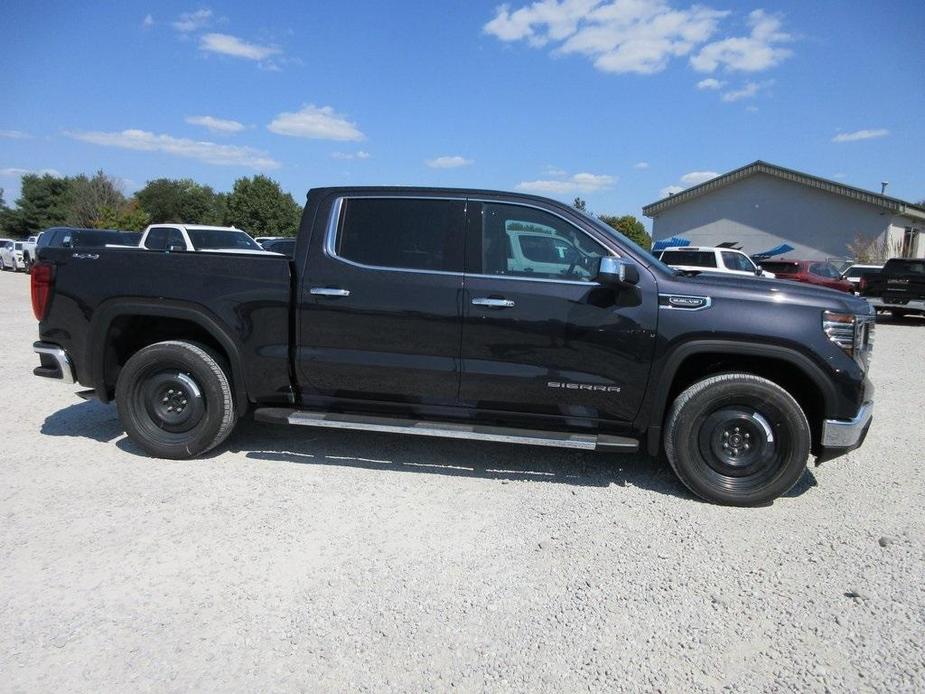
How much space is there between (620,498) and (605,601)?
129cm

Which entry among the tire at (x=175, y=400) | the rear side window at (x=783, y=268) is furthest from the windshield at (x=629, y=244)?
the rear side window at (x=783, y=268)

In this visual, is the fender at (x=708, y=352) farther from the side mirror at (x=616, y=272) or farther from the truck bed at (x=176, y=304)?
the truck bed at (x=176, y=304)

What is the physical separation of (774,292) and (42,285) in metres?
5.27

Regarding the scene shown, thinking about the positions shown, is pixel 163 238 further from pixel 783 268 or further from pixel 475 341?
pixel 783 268

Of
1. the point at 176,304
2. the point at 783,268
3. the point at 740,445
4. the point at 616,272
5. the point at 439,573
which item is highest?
the point at 783,268

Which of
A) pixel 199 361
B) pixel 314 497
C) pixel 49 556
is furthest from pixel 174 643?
pixel 199 361

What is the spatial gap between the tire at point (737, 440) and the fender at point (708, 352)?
103 mm

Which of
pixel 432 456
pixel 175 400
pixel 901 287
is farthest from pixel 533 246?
pixel 901 287

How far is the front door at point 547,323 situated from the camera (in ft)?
13.5

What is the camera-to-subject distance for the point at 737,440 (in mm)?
4172

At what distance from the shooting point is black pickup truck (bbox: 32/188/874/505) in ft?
13.3

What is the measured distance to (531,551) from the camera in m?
3.49

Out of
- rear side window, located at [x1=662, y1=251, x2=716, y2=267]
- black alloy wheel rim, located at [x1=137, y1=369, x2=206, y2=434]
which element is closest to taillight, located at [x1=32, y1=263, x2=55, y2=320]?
black alloy wheel rim, located at [x1=137, y1=369, x2=206, y2=434]

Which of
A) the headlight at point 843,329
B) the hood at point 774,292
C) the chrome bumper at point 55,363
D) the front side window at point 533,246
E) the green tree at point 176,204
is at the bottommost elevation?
the chrome bumper at point 55,363
